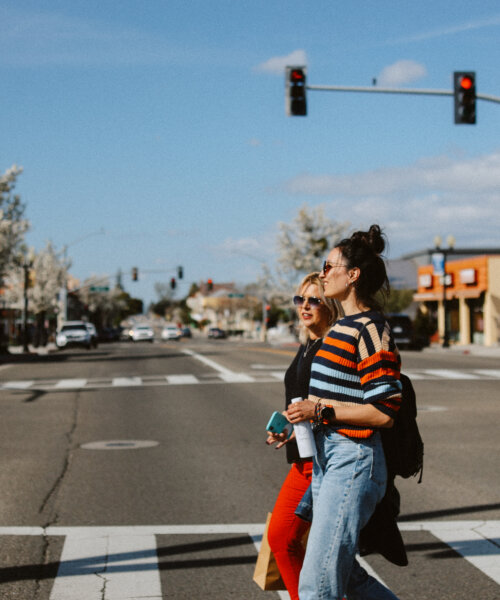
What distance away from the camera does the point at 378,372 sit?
352 cm

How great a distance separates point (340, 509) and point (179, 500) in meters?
4.66

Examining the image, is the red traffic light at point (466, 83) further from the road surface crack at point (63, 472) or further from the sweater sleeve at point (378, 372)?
the sweater sleeve at point (378, 372)

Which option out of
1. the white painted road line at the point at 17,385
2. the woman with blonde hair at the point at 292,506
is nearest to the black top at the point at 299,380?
the woman with blonde hair at the point at 292,506

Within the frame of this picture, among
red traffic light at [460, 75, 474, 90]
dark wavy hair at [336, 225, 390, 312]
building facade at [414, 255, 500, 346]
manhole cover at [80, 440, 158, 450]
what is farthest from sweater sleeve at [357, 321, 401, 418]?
building facade at [414, 255, 500, 346]

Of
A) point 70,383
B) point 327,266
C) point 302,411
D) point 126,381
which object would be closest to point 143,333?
point 126,381

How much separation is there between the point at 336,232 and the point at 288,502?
280 ft

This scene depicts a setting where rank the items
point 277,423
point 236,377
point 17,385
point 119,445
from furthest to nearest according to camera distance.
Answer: point 236,377 → point 17,385 → point 119,445 → point 277,423

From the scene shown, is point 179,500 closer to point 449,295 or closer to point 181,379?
point 181,379

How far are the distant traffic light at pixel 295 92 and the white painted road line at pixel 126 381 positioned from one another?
8.71 meters

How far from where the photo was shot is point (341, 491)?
3.54 m

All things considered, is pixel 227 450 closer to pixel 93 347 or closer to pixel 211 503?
pixel 211 503

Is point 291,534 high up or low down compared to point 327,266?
down

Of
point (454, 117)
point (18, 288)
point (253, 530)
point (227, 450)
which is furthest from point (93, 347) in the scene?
point (253, 530)

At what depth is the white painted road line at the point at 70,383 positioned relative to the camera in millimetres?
21719
